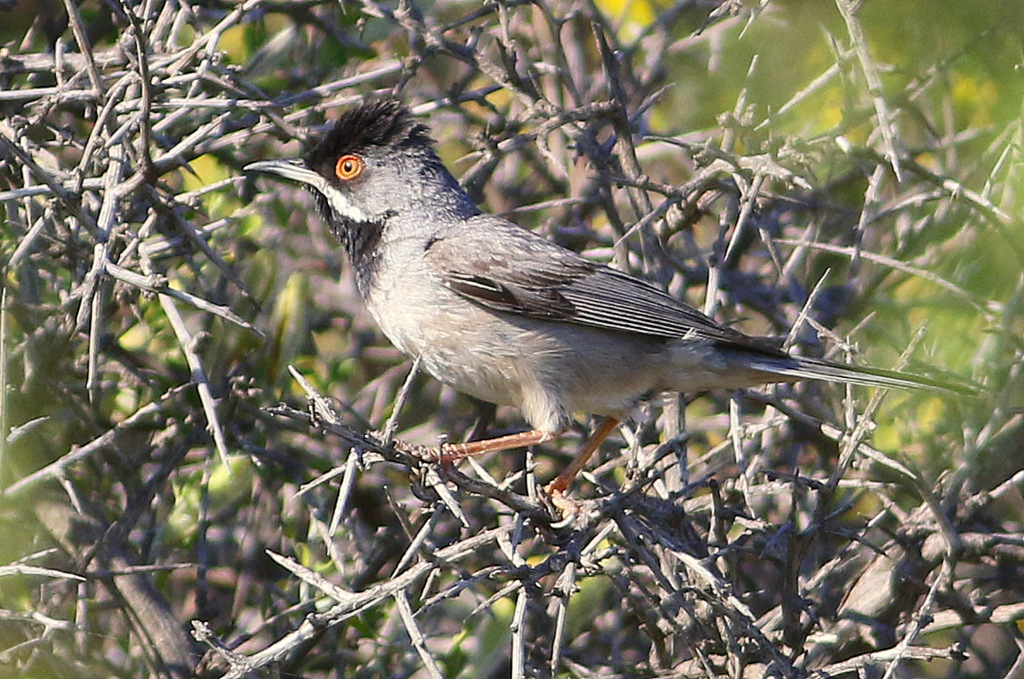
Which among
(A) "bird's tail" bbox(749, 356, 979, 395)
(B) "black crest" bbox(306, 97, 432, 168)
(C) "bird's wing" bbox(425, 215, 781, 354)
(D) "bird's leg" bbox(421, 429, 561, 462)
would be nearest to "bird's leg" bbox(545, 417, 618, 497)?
(D) "bird's leg" bbox(421, 429, 561, 462)

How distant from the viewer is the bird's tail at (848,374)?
3320mm

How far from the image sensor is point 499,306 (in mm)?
4004

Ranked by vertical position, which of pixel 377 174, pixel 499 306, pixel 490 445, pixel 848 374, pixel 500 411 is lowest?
pixel 500 411

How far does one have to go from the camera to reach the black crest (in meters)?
4.13

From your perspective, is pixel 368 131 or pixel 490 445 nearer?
pixel 490 445

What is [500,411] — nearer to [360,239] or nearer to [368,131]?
[360,239]

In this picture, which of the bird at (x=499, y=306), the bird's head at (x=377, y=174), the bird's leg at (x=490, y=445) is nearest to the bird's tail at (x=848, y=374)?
the bird at (x=499, y=306)

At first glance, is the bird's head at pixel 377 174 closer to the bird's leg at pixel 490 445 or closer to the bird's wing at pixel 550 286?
the bird's wing at pixel 550 286

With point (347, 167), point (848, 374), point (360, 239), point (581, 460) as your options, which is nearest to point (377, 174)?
point (347, 167)

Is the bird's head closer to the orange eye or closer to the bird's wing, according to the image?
the orange eye

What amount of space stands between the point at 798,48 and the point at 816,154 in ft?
3.32

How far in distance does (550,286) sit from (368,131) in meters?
0.90

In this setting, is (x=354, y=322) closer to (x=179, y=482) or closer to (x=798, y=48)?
(x=179, y=482)

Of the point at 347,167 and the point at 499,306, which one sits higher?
the point at 347,167
